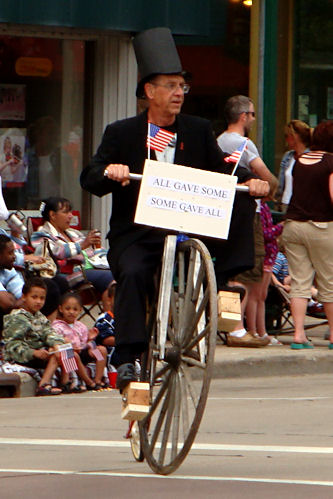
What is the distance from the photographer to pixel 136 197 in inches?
268

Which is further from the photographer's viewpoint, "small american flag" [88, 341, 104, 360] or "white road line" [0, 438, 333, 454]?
"small american flag" [88, 341, 104, 360]

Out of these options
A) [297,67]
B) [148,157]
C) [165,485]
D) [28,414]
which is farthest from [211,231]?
[297,67]

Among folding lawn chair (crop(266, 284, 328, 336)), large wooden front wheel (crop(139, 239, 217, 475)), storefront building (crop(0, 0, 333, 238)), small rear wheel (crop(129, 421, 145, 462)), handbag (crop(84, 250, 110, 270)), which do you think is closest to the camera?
large wooden front wheel (crop(139, 239, 217, 475))

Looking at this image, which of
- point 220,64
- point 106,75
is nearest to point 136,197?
point 106,75

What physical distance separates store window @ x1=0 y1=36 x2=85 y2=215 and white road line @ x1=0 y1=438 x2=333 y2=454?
265 inches

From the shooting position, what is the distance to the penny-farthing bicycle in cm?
616

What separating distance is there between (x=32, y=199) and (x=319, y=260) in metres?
3.91

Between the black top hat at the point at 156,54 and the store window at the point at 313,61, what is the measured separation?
9.07m

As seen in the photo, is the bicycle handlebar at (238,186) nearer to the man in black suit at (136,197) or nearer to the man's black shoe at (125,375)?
the man in black suit at (136,197)

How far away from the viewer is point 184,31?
46.9 feet

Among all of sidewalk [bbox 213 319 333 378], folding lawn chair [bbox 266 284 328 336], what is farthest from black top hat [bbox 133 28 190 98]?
folding lawn chair [bbox 266 284 328 336]

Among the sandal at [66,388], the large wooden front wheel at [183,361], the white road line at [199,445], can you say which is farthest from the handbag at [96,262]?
the large wooden front wheel at [183,361]

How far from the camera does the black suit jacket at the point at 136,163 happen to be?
6.77m

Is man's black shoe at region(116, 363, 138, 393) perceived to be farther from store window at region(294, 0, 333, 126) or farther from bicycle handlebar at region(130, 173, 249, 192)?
store window at region(294, 0, 333, 126)
